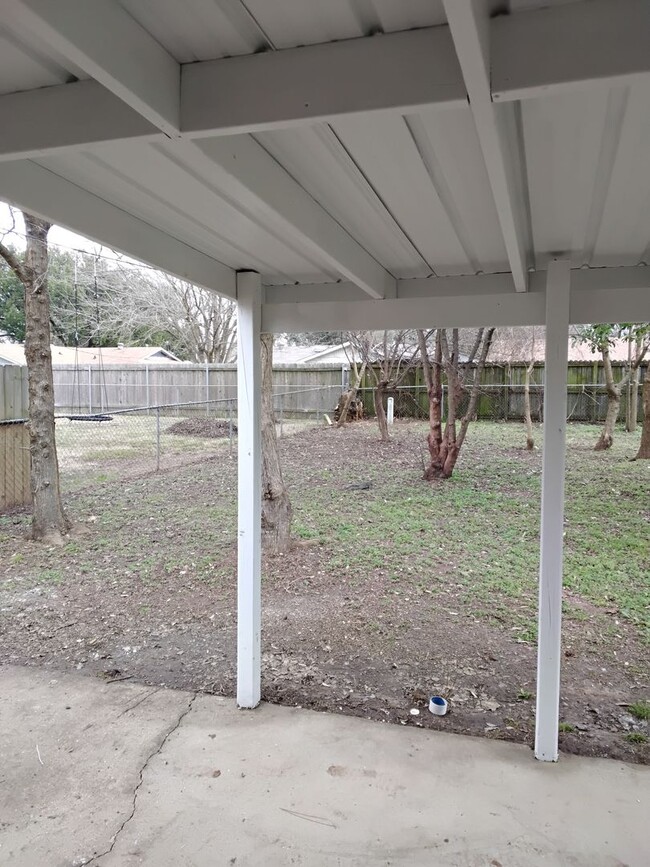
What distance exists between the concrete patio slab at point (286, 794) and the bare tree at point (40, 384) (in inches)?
112

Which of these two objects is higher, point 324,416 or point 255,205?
point 255,205

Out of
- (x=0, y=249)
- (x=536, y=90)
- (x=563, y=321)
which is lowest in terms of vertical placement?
(x=563, y=321)

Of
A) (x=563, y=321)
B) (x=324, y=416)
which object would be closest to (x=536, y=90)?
(x=563, y=321)

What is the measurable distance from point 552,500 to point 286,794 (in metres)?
1.54

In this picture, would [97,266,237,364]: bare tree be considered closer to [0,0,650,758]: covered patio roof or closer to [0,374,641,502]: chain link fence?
[0,374,641,502]: chain link fence

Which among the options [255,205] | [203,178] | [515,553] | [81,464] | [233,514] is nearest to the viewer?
[203,178]

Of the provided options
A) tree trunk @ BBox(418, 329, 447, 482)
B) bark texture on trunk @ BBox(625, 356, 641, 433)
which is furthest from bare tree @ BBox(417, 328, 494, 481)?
bark texture on trunk @ BBox(625, 356, 641, 433)

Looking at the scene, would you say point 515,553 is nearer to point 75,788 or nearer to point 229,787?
point 229,787

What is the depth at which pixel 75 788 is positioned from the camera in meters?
2.16

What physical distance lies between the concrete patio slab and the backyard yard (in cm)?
28

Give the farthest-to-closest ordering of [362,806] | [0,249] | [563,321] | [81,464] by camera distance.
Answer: [81,464]
[0,249]
[563,321]
[362,806]

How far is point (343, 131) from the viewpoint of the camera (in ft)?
4.49

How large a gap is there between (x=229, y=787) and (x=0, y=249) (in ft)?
14.6

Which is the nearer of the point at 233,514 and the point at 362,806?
the point at 362,806
